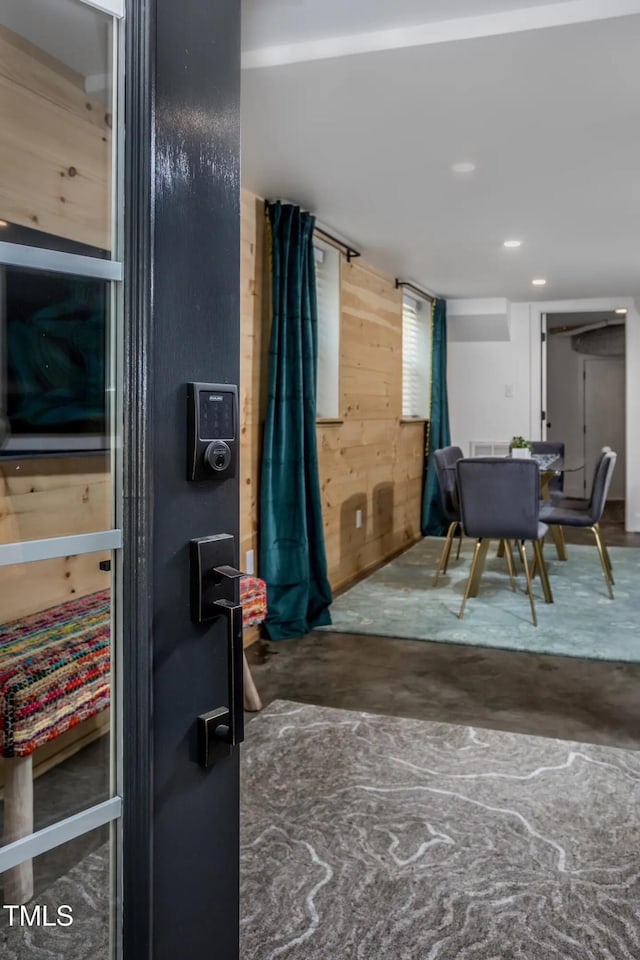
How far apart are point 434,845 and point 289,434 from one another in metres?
2.32

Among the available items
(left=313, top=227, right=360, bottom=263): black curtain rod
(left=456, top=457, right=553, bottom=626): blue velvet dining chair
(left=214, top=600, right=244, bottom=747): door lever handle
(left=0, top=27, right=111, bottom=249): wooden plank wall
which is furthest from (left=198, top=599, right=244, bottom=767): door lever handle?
(left=313, top=227, right=360, bottom=263): black curtain rod

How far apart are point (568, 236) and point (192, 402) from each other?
4.49 metres

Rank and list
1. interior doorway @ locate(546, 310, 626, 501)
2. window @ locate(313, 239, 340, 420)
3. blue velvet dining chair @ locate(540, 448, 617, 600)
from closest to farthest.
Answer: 1. blue velvet dining chair @ locate(540, 448, 617, 600)
2. window @ locate(313, 239, 340, 420)
3. interior doorway @ locate(546, 310, 626, 501)

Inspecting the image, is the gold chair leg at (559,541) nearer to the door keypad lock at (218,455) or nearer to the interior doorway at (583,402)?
the interior doorway at (583,402)

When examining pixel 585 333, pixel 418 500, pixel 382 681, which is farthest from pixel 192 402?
pixel 585 333

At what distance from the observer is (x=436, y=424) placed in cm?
711

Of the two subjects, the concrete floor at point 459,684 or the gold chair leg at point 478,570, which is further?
the gold chair leg at point 478,570

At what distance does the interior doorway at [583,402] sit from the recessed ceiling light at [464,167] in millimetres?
6764

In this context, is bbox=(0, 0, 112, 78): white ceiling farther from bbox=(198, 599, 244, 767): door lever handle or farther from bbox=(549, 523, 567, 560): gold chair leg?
bbox=(549, 523, 567, 560): gold chair leg

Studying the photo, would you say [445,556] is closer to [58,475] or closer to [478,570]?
[478,570]

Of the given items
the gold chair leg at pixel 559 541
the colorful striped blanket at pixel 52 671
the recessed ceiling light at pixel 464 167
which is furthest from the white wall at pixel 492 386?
the colorful striped blanket at pixel 52 671

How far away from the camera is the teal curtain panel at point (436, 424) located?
6971 millimetres

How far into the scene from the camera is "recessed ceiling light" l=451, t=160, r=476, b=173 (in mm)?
3412

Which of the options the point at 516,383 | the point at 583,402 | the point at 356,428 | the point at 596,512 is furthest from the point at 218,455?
the point at 583,402
